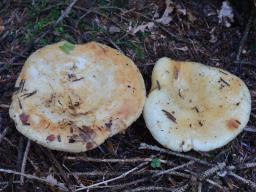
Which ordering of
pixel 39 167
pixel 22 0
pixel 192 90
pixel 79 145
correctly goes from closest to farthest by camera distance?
1. pixel 79 145
2. pixel 39 167
3. pixel 192 90
4. pixel 22 0

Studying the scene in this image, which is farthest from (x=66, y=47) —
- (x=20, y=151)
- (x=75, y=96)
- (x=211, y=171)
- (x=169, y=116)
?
(x=211, y=171)

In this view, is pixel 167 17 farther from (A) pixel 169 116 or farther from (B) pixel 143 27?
(A) pixel 169 116

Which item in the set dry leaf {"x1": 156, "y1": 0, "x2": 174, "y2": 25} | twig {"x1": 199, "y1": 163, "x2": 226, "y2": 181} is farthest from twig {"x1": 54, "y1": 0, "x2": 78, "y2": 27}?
twig {"x1": 199, "y1": 163, "x2": 226, "y2": 181}

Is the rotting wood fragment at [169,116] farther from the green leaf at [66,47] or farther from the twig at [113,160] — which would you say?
the green leaf at [66,47]

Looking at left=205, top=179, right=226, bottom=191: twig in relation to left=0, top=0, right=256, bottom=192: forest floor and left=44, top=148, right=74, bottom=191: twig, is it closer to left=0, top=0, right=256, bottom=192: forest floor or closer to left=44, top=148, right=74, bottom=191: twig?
left=0, top=0, right=256, bottom=192: forest floor

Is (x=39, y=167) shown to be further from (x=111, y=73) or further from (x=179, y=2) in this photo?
(x=179, y=2)

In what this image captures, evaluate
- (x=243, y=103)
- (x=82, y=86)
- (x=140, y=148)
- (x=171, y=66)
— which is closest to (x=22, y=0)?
(x=82, y=86)
